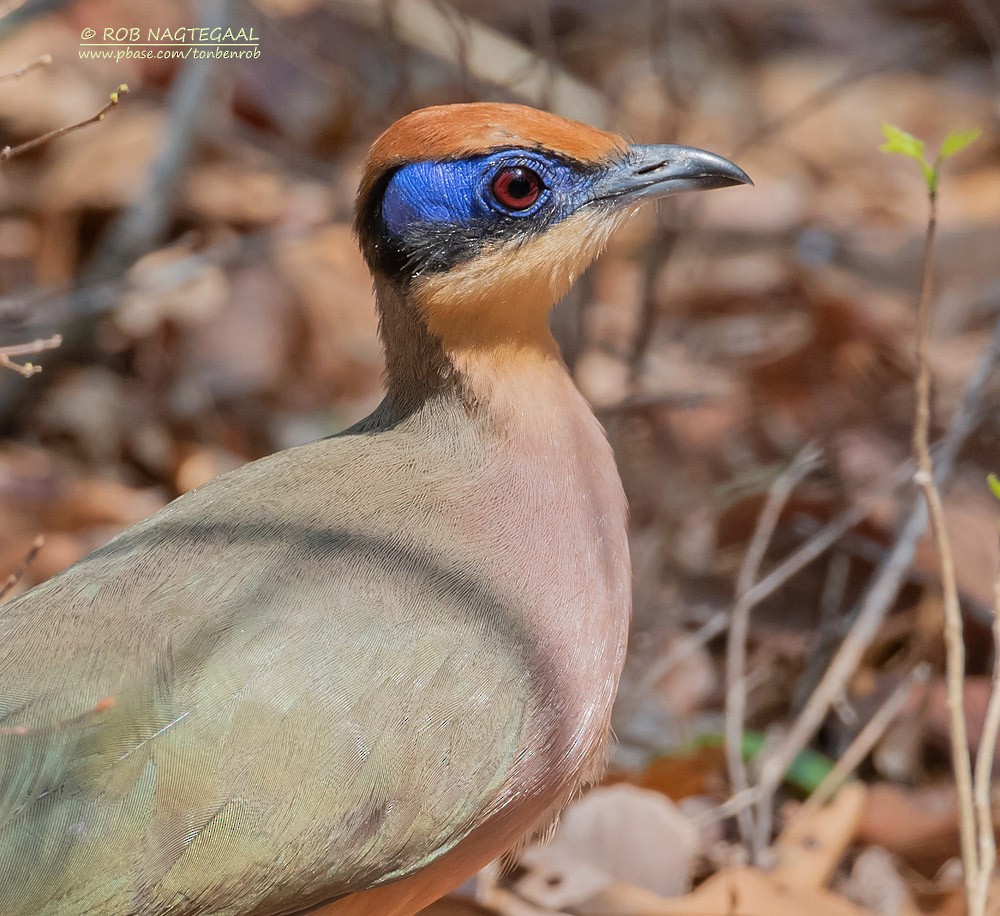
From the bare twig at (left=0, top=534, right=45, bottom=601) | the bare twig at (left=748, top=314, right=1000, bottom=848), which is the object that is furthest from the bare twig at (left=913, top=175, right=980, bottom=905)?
the bare twig at (left=0, top=534, right=45, bottom=601)

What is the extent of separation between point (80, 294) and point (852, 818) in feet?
13.3

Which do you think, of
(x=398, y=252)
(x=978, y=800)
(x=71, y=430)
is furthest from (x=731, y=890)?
(x=71, y=430)

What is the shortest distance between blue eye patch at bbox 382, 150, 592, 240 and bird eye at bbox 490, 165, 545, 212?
0.4 inches

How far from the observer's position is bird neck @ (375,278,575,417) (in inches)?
148

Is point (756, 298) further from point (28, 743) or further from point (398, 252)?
point (28, 743)

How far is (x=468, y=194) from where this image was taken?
3682 millimetres

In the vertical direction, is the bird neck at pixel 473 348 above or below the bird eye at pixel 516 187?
below

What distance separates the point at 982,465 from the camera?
228 inches

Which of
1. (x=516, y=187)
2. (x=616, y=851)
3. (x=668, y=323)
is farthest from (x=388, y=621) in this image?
(x=668, y=323)

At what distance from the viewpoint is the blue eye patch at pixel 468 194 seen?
Answer: 3.66 m

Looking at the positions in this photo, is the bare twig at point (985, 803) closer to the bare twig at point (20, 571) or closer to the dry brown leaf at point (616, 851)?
the dry brown leaf at point (616, 851)

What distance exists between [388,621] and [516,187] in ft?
3.96

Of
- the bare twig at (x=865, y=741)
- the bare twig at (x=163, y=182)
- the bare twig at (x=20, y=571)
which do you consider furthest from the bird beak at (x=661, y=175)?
the bare twig at (x=163, y=182)

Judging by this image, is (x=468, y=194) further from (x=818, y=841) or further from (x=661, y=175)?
(x=818, y=841)
